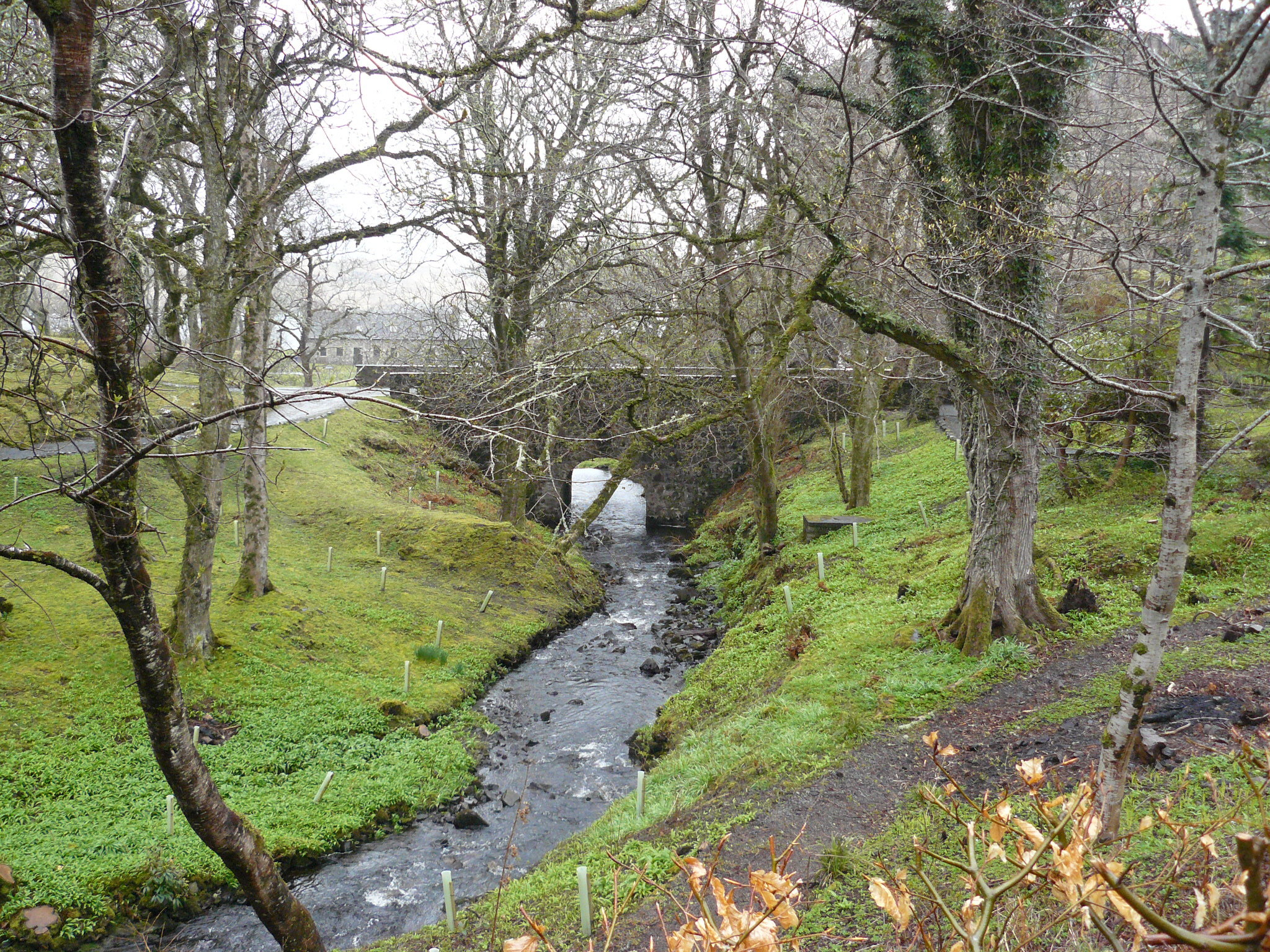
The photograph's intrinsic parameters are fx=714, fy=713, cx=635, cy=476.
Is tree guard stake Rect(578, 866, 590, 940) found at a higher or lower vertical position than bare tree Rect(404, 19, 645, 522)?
lower

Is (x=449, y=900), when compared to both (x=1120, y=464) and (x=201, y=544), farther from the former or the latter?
(x=1120, y=464)

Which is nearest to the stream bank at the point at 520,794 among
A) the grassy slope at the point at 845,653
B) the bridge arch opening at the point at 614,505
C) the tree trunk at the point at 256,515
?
the grassy slope at the point at 845,653

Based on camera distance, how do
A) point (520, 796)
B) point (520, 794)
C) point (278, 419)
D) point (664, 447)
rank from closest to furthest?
point (520, 796), point (520, 794), point (664, 447), point (278, 419)

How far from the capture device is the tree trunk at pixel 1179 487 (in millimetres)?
3871

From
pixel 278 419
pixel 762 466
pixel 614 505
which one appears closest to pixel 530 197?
pixel 762 466

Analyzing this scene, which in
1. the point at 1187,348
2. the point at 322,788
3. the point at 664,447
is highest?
the point at 1187,348

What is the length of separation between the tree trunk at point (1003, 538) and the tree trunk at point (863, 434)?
6.69 metres

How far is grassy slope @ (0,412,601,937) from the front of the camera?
717cm

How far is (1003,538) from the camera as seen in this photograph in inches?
305

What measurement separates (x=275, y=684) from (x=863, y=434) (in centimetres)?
1217

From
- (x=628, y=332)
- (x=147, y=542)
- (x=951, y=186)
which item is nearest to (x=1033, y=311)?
(x=951, y=186)

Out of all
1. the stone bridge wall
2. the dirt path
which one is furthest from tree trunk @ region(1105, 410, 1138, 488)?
the dirt path

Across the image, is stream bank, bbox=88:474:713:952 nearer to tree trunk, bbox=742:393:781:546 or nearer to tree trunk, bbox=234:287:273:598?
tree trunk, bbox=742:393:781:546

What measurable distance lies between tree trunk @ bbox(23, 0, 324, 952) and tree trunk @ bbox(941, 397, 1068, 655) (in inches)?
281
